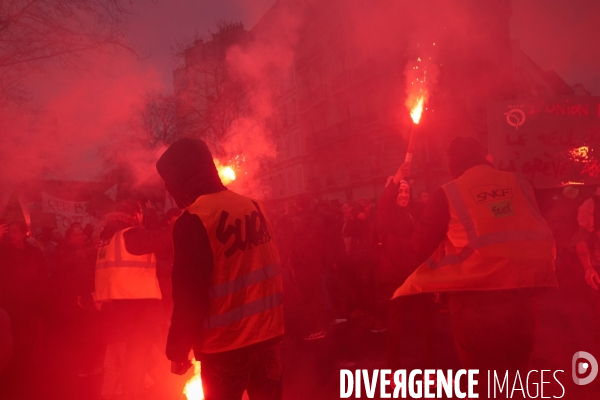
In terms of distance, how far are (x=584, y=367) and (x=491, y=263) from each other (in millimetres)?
3159

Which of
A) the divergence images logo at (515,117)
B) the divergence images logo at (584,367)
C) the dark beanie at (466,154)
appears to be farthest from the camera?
the divergence images logo at (515,117)

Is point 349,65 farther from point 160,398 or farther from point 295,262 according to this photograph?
point 160,398

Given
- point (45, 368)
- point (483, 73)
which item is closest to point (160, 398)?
point (45, 368)

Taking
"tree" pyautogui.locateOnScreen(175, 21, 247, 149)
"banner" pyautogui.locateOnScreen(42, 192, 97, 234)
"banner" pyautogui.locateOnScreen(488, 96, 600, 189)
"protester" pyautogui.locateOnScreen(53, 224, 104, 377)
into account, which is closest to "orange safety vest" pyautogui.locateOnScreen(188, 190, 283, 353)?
"protester" pyautogui.locateOnScreen(53, 224, 104, 377)

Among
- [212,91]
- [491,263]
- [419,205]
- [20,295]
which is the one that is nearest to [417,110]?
[491,263]

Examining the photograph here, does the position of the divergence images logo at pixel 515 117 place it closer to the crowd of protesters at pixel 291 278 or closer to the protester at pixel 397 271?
the crowd of protesters at pixel 291 278

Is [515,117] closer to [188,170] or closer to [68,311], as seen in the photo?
[188,170]

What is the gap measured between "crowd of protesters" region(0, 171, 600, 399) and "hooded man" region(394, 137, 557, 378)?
1.67 feet

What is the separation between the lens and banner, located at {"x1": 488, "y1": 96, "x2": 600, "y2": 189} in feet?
22.1

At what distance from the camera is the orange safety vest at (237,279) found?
234 centimetres

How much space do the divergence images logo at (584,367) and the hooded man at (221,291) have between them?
3.39 meters

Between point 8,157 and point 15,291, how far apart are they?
12.5 ft

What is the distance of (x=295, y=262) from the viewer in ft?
23.0

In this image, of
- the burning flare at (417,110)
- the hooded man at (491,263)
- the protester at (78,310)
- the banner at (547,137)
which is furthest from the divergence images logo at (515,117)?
the protester at (78,310)
